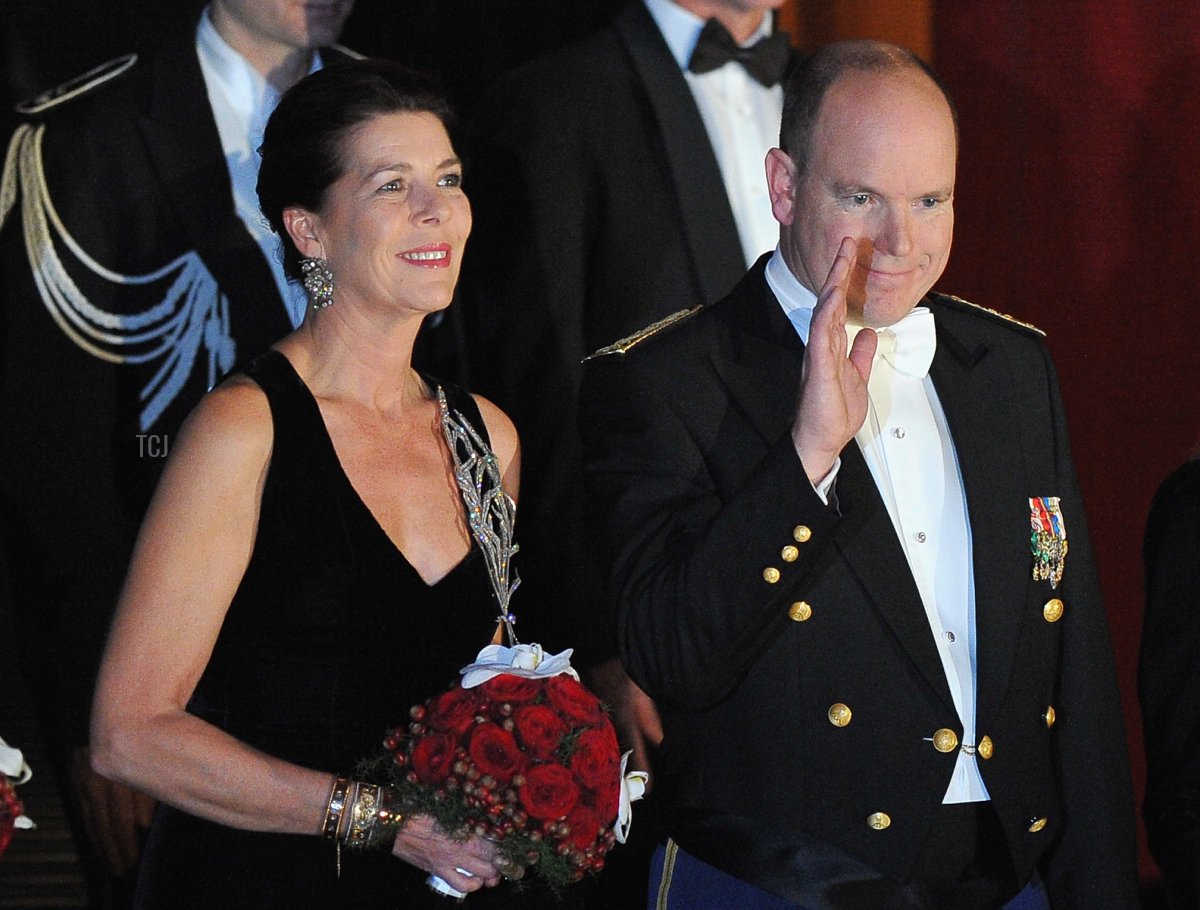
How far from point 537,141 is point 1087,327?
1352 millimetres

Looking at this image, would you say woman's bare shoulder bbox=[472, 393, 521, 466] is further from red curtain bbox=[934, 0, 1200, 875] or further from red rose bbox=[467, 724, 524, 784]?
red curtain bbox=[934, 0, 1200, 875]

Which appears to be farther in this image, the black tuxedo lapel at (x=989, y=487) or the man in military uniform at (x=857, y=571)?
the black tuxedo lapel at (x=989, y=487)

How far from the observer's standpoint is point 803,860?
6.83 feet

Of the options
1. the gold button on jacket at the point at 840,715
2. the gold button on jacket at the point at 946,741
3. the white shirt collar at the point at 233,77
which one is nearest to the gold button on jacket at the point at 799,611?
the gold button on jacket at the point at 840,715

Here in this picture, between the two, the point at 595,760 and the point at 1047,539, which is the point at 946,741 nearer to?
the point at 1047,539

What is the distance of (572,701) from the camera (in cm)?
222

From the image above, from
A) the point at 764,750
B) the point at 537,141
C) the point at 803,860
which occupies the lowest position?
the point at 803,860

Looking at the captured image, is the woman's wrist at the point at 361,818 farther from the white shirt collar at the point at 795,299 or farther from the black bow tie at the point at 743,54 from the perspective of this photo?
the black bow tie at the point at 743,54

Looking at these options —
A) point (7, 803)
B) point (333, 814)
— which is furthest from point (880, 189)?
point (7, 803)

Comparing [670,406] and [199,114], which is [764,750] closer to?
[670,406]

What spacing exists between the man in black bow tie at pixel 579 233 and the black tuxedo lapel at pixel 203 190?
0.42 meters

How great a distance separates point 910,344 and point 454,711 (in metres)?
0.82

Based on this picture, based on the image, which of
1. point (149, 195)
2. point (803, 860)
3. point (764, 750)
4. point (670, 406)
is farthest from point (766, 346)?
point (149, 195)

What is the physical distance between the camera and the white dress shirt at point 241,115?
3061mm
